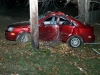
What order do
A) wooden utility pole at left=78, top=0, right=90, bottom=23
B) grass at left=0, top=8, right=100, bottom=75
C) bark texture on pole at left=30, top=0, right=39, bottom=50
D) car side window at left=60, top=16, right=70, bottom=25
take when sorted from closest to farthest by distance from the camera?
grass at left=0, top=8, right=100, bottom=75 → bark texture on pole at left=30, top=0, right=39, bottom=50 → car side window at left=60, top=16, right=70, bottom=25 → wooden utility pole at left=78, top=0, right=90, bottom=23

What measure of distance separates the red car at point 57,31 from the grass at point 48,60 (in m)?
0.44

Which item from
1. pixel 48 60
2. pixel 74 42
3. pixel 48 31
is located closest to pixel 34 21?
pixel 48 60

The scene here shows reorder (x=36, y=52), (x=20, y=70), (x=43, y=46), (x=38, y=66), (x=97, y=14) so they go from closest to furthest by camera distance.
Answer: (x=20, y=70)
(x=38, y=66)
(x=36, y=52)
(x=43, y=46)
(x=97, y=14)

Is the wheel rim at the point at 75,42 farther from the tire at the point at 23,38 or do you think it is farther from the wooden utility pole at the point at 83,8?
the wooden utility pole at the point at 83,8

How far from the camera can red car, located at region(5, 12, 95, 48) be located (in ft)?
34.1

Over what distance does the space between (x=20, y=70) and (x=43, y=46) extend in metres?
2.53

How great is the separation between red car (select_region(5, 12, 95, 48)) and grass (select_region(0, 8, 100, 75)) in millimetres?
440

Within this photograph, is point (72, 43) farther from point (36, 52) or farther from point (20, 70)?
point (20, 70)

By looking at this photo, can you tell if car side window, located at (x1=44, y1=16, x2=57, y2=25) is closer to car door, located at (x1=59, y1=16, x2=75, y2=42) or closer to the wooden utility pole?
car door, located at (x1=59, y1=16, x2=75, y2=42)

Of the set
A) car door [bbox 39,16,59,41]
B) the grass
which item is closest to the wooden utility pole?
car door [bbox 39,16,59,41]

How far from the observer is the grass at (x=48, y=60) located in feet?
24.9

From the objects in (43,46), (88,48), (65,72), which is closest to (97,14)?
(88,48)

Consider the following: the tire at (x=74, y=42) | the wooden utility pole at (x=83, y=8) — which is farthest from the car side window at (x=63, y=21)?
the wooden utility pole at (x=83, y=8)

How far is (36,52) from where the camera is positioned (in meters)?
9.07
